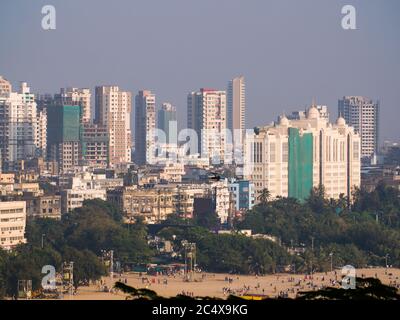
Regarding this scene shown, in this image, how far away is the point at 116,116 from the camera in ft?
221

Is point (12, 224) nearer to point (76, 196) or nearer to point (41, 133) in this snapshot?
point (76, 196)

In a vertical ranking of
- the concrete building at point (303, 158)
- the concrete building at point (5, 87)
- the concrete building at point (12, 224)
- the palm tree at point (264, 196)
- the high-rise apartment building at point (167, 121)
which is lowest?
the concrete building at point (12, 224)

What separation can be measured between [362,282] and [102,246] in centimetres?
A: 1744

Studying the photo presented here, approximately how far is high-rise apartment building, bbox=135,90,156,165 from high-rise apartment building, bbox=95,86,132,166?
0.34 meters

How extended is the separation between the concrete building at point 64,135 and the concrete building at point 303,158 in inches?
387

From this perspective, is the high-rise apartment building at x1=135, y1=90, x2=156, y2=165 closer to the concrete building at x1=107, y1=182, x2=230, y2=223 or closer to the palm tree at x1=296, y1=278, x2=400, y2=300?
the concrete building at x1=107, y1=182, x2=230, y2=223

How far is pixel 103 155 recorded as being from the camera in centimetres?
6228

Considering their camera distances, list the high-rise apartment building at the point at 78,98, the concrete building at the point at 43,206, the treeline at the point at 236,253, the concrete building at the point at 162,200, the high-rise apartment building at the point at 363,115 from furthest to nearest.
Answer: the high-rise apartment building at the point at 363,115 → the high-rise apartment building at the point at 78,98 → the concrete building at the point at 162,200 → the concrete building at the point at 43,206 → the treeline at the point at 236,253

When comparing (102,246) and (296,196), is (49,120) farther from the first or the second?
(102,246)

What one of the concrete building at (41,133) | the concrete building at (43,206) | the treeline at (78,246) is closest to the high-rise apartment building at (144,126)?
the concrete building at (41,133)

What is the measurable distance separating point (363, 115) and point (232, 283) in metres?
41.0

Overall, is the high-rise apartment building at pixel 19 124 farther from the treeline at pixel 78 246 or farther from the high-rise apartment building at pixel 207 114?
the treeline at pixel 78 246

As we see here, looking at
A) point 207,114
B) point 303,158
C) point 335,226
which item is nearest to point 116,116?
point 207,114

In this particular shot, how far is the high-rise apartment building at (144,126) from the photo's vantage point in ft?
214
